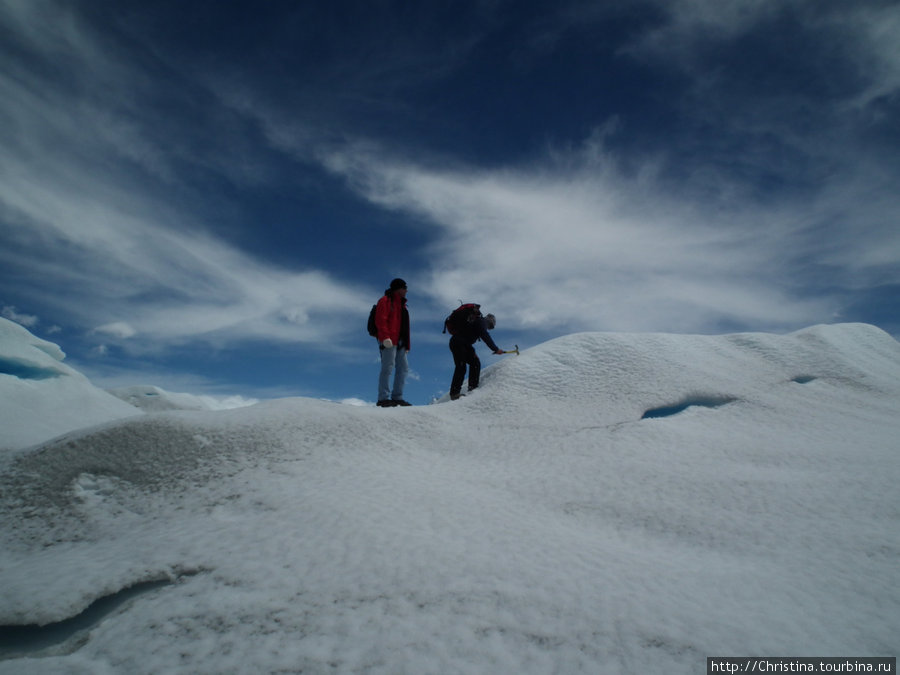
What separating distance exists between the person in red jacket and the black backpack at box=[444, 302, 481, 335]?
40.7 inches

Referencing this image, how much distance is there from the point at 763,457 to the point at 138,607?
6335 millimetres

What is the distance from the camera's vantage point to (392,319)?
28.1 ft

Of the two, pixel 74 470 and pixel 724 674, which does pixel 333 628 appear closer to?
pixel 724 674

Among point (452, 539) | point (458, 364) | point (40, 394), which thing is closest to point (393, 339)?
point (458, 364)

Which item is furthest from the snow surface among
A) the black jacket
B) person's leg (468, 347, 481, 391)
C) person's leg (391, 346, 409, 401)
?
the black jacket

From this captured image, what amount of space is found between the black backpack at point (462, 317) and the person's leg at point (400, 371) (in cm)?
118

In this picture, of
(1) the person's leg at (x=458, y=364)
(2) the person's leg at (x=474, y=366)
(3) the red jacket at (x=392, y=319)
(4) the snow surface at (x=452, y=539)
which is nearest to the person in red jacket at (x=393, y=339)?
(3) the red jacket at (x=392, y=319)

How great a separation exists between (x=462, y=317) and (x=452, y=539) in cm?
615

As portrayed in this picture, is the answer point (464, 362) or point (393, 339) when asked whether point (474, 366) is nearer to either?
point (464, 362)

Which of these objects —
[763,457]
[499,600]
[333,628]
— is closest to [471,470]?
[499,600]

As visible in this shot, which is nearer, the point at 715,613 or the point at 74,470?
the point at 715,613

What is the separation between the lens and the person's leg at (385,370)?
8.50 metres

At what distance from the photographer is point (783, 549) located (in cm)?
344

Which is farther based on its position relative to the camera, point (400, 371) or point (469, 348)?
point (469, 348)
